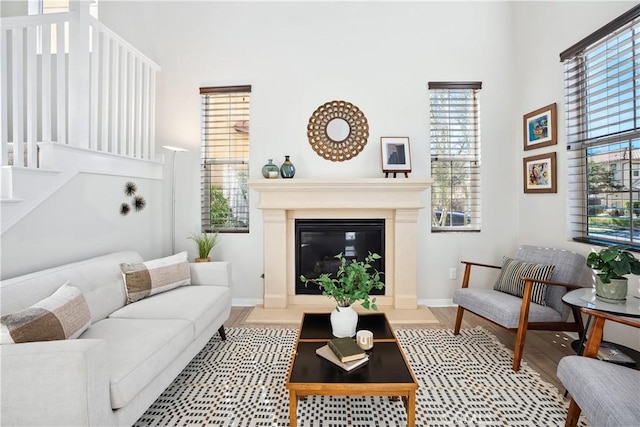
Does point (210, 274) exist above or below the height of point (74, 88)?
below

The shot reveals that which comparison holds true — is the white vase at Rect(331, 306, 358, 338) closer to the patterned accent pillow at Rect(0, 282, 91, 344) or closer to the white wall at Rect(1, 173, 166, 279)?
the patterned accent pillow at Rect(0, 282, 91, 344)

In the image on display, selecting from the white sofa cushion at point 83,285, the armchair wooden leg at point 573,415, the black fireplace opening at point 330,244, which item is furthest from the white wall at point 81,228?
the armchair wooden leg at point 573,415

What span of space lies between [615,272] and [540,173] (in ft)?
5.17

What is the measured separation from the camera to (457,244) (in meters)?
3.64

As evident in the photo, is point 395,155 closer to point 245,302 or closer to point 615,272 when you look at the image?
point 615,272

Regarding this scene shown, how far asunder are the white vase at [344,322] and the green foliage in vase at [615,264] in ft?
5.32

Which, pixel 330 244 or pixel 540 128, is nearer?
pixel 540 128

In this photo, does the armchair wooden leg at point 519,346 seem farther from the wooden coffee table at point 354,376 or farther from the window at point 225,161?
the window at point 225,161

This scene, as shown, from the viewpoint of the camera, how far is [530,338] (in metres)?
2.80

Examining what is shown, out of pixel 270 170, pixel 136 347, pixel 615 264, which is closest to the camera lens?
pixel 136 347

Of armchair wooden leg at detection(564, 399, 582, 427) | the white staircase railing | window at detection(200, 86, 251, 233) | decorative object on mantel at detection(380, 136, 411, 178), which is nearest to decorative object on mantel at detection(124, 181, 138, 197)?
the white staircase railing

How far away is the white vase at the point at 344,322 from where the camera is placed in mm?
1924

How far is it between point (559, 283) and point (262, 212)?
2.81 metres

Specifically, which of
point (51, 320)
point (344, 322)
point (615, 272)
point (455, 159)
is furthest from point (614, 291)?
point (51, 320)
